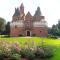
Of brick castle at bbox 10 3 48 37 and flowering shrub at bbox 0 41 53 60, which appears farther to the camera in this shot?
brick castle at bbox 10 3 48 37

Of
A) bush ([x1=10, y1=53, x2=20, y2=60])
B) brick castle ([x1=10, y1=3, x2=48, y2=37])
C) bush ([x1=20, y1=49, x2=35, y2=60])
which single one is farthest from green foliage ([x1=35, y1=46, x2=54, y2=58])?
brick castle ([x1=10, y1=3, x2=48, y2=37])

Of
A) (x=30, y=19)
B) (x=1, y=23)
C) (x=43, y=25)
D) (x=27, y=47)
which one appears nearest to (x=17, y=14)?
(x=30, y=19)

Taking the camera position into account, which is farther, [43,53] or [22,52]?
[43,53]

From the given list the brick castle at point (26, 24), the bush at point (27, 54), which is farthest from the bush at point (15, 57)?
the brick castle at point (26, 24)

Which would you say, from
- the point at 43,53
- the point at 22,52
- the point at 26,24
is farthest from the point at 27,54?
the point at 26,24

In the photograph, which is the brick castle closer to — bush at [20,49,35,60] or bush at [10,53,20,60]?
bush at [20,49,35,60]

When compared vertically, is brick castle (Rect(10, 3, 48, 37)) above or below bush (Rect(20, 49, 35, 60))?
above

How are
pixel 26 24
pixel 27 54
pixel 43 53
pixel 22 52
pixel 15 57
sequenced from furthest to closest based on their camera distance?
pixel 26 24, pixel 43 53, pixel 22 52, pixel 27 54, pixel 15 57

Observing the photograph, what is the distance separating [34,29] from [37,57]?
3656 centimetres

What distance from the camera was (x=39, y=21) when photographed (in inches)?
1845

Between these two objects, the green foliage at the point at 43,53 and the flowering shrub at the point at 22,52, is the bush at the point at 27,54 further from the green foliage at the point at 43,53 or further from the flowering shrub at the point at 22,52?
the green foliage at the point at 43,53

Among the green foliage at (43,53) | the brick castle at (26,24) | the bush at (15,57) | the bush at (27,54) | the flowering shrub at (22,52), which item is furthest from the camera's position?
the brick castle at (26,24)

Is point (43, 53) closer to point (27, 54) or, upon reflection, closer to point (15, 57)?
point (27, 54)

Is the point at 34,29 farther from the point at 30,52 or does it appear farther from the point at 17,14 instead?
the point at 30,52
